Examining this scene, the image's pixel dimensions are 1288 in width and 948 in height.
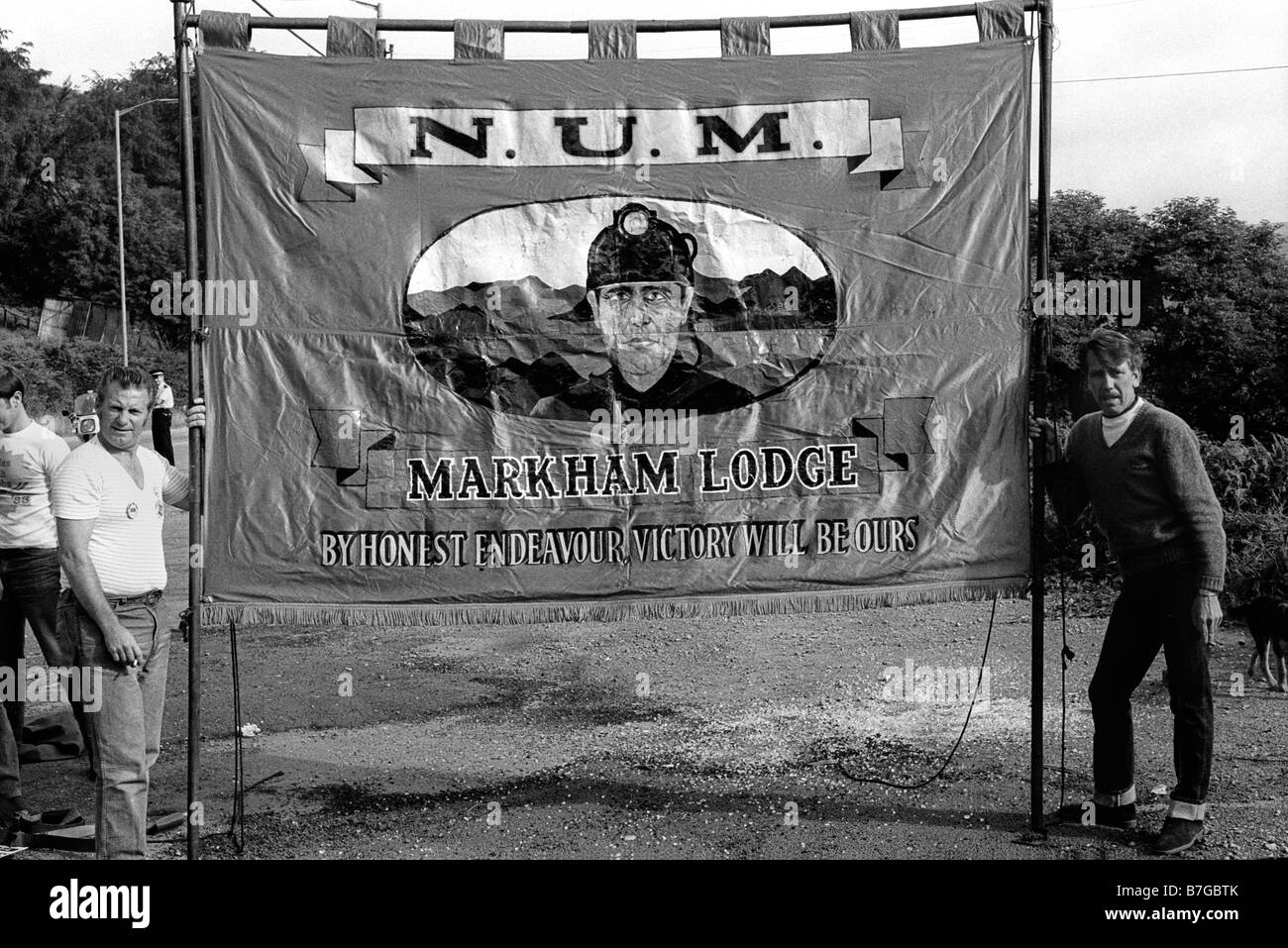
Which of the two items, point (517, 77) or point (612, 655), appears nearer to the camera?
point (517, 77)

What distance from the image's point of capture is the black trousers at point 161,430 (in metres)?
5.74

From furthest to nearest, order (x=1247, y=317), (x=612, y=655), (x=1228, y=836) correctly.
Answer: (x=1247, y=317) < (x=612, y=655) < (x=1228, y=836)

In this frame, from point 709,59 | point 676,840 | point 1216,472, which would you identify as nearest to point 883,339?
point 709,59

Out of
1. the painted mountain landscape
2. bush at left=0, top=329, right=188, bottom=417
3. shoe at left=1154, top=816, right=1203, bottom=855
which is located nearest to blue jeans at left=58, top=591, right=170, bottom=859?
the painted mountain landscape

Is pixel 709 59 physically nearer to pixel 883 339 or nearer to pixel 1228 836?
pixel 883 339

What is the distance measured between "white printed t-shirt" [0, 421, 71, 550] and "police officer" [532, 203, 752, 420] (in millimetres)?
2746

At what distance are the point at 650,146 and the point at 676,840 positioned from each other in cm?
335

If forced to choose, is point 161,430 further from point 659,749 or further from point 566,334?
point 659,749

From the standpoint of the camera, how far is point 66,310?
51.1 metres

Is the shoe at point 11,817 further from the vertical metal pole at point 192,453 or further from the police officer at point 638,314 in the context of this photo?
the police officer at point 638,314

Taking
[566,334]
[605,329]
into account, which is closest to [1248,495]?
[605,329]

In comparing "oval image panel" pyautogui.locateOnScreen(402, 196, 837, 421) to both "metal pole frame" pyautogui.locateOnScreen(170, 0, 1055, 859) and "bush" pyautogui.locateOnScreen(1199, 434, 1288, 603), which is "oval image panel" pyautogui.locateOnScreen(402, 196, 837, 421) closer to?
"metal pole frame" pyautogui.locateOnScreen(170, 0, 1055, 859)

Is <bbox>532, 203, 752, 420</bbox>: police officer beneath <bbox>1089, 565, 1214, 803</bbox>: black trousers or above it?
above

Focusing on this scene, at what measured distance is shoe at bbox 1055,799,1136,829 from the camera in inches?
223
